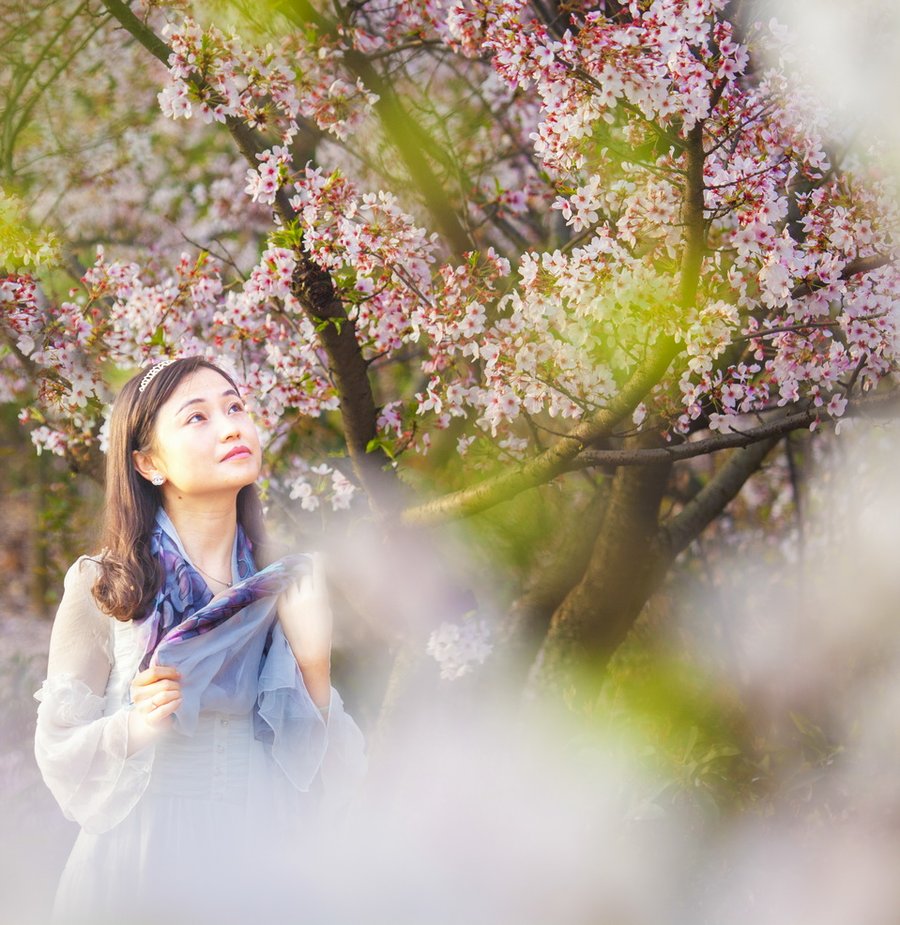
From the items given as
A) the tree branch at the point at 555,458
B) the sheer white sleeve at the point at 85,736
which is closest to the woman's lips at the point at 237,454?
the sheer white sleeve at the point at 85,736

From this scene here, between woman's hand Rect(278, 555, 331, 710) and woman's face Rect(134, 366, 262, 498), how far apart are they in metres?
0.27

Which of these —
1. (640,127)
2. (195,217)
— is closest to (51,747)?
(640,127)

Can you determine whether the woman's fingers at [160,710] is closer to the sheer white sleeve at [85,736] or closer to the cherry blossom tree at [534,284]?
the sheer white sleeve at [85,736]

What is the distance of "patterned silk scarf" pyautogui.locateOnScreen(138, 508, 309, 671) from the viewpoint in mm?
1955

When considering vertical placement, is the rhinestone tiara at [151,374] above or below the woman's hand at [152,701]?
above

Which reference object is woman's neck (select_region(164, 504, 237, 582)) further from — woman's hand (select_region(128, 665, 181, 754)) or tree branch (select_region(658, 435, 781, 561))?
tree branch (select_region(658, 435, 781, 561))

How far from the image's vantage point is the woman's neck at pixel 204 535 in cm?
217

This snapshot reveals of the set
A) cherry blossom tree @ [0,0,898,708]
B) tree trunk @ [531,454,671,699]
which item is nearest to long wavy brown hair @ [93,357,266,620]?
cherry blossom tree @ [0,0,898,708]

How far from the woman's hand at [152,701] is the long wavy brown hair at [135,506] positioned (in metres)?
0.18

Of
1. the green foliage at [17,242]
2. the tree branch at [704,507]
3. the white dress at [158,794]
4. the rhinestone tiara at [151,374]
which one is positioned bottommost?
the white dress at [158,794]

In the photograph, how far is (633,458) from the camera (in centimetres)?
298

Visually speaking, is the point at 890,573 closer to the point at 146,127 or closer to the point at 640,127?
→ the point at 640,127

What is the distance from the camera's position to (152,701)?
Answer: 6.20 feet

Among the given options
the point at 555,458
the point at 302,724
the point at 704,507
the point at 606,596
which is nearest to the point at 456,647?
the point at 606,596
